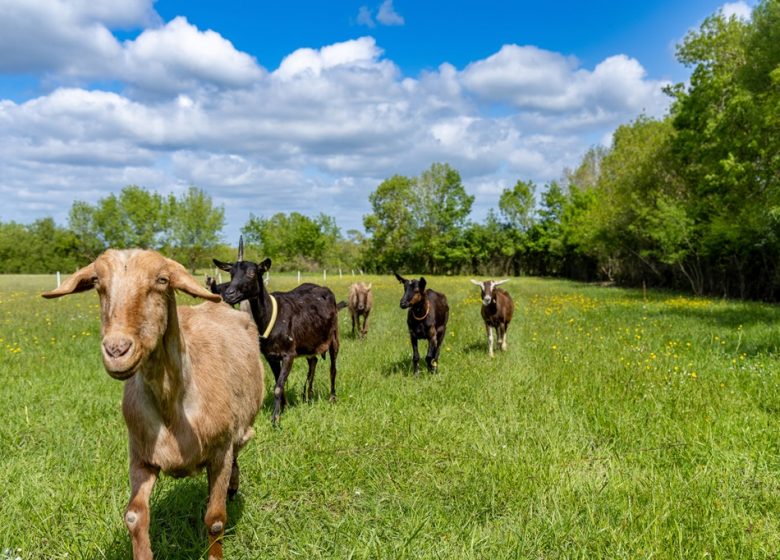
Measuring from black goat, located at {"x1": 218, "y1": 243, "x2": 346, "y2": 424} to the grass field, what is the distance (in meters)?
0.60

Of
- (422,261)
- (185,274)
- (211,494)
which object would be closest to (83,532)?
(211,494)

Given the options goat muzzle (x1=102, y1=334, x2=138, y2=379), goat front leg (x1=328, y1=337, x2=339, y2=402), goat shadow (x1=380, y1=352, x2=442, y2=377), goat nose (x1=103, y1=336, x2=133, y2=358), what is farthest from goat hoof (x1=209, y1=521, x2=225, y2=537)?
goat shadow (x1=380, y1=352, x2=442, y2=377)

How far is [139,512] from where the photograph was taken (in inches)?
113

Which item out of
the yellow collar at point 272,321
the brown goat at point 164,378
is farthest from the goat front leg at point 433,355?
the brown goat at point 164,378

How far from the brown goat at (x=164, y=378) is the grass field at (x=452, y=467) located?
932 mm

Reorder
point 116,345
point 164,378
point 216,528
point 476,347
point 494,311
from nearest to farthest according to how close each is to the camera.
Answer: point 116,345, point 164,378, point 216,528, point 494,311, point 476,347

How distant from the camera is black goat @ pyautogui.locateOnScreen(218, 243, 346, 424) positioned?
22.1 ft

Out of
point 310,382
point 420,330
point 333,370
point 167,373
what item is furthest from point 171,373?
point 420,330

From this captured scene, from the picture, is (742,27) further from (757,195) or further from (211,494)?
(211,494)

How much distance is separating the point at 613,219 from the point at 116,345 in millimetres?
38542

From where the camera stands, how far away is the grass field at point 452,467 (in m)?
3.66

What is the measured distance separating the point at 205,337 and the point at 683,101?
98.2 feet

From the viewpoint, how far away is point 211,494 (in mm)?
3357

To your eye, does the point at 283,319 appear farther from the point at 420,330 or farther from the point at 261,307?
the point at 420,330
